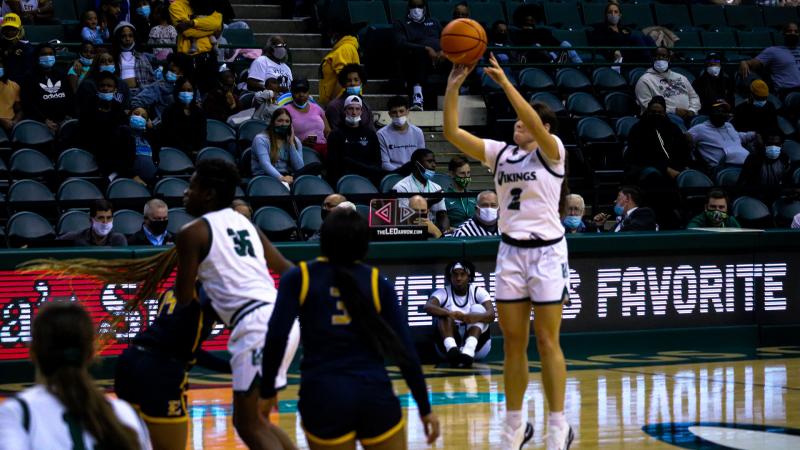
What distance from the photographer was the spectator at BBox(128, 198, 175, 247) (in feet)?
39.0

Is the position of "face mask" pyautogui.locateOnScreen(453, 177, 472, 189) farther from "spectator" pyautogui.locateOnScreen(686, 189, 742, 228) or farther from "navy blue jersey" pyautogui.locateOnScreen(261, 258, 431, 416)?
"navy blue jersey" pyautogui.locateOnScreen(261, 258, 431, 416)

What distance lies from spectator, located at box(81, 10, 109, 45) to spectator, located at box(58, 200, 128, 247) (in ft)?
15.5

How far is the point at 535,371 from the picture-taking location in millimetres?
11914

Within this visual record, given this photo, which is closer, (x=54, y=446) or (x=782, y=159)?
(x=54, y=446)

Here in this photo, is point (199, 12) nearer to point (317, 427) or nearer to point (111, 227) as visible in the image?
point (111, 227)

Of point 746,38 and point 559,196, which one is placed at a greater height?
point 746,38

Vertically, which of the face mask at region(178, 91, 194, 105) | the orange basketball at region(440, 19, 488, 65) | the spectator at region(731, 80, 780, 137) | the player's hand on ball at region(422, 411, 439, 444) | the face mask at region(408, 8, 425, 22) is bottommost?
the player's hand on ball at region(422, 411, 439, 444)

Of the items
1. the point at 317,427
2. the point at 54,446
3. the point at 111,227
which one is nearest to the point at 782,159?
the point at 111,227

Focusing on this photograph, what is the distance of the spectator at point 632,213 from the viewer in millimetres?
13492

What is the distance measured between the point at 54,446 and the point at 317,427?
140 centimetres

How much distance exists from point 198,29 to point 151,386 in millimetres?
10564

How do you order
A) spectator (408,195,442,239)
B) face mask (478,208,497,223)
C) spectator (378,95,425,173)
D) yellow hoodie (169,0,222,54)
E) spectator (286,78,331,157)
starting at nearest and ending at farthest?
spectator (408,195,442,239) → face mask (478,208,497,223) → spectator (378,95,425,173) → spectator (286,78,331,157) → yellow hoodie (169,0,222,54)

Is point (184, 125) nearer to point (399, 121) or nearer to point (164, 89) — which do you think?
point (164, 89)

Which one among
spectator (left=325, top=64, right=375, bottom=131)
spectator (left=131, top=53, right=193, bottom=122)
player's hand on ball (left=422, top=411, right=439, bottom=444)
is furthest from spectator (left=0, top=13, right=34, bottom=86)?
player's hand on ball (left=422, top=411, right=439, bottom=444)
